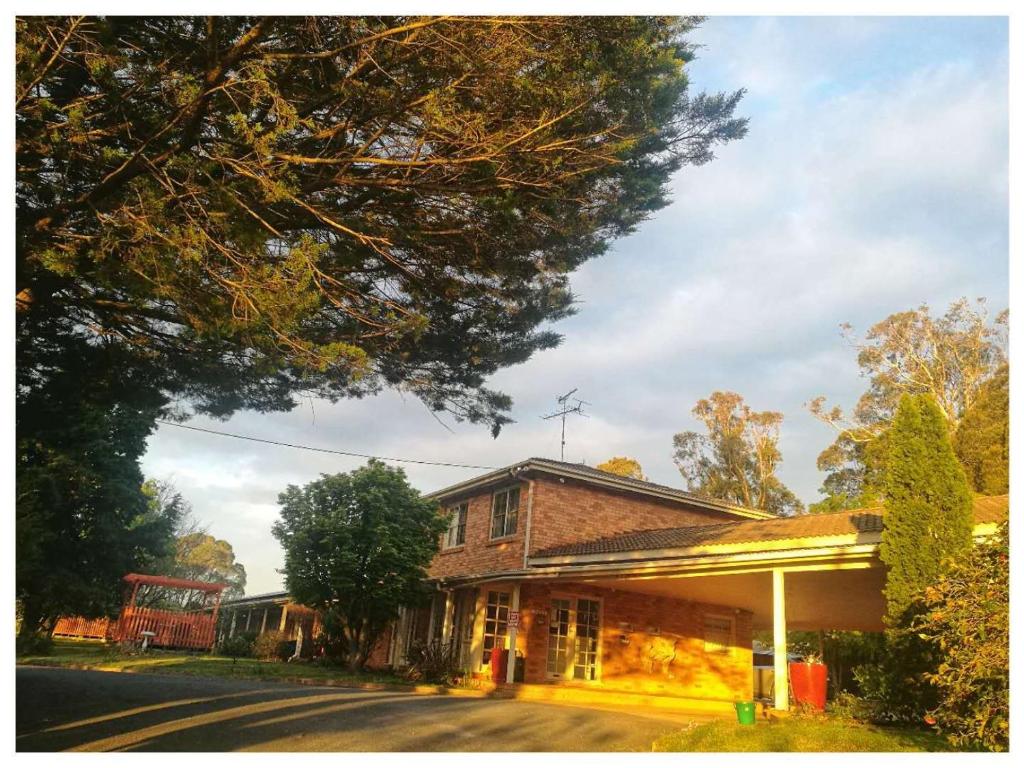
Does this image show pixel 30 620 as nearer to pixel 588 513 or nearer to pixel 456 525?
pixel 456 525

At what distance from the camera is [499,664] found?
1544 centimetres

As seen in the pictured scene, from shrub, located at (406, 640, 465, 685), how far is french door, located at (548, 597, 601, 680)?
204 cm

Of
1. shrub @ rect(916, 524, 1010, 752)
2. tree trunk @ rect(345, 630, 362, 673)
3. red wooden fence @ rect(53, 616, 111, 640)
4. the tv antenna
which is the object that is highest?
the tv antenna

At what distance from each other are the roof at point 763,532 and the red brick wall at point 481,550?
0.88 metres

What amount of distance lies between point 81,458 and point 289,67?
9177mm

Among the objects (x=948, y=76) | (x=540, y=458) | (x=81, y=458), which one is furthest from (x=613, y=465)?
(x=948, y=76)

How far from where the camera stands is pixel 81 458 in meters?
12.8

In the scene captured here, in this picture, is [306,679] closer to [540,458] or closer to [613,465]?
[540,458]

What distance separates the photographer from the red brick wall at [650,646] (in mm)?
16094

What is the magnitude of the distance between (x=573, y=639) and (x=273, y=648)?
10282 mm

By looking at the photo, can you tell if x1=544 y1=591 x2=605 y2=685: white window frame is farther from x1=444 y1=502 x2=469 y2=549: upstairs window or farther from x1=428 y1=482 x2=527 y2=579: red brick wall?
x1=444 y1=502 x2=469 y2=549: upstairs window

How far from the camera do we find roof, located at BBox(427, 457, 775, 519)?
55.9 ft

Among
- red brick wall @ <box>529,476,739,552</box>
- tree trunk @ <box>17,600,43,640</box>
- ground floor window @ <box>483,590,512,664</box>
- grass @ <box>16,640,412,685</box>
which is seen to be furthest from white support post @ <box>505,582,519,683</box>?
tree trunk @ <box>17,600,43,640</box>

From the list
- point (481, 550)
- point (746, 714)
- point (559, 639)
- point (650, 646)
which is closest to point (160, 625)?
point (481, 550)
